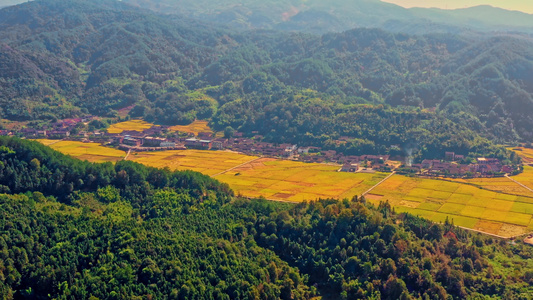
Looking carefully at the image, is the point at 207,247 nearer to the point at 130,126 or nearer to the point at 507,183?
the point at 507,183

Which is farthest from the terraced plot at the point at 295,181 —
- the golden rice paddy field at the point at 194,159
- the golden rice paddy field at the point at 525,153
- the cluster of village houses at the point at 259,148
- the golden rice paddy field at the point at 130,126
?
the golden rice paddy field at the point at 130,126

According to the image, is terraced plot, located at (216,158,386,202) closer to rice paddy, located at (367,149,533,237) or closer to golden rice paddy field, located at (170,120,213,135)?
rice paddy, located at (367,149,533,237)

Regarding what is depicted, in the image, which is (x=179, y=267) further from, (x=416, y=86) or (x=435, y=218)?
(x=416, y=86)

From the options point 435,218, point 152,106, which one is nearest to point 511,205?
point 435,218

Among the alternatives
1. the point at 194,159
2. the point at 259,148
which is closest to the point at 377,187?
the point at 194,159

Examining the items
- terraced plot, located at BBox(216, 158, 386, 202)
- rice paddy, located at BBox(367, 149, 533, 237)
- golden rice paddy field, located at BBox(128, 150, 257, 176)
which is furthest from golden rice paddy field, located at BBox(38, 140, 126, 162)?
rice paddy, located at BBox(367, 149, 533, 237)

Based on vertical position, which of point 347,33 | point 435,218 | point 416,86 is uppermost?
point 347,33

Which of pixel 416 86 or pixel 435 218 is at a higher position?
pixel 416 86

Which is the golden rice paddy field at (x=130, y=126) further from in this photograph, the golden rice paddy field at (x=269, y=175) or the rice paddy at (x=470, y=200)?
the rice paddy at (x=470, y=200)
